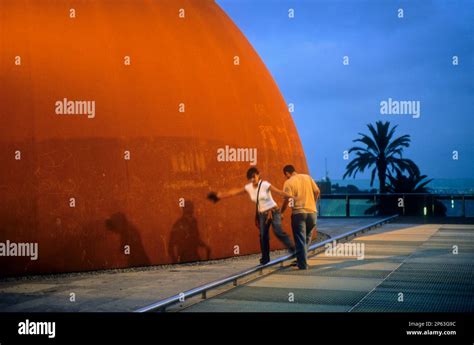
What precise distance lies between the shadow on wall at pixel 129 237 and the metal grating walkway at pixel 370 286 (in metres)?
2.74

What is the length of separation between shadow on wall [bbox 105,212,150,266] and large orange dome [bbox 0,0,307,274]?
0.06ft

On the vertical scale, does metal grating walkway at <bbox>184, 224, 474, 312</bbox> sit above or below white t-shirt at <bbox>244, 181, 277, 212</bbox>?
below

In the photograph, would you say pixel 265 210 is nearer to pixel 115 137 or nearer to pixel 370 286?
pixel 370 286

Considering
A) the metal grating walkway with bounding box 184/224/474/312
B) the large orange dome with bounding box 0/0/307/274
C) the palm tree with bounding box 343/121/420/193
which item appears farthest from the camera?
the palm tree with bounding box 343/121/420/193

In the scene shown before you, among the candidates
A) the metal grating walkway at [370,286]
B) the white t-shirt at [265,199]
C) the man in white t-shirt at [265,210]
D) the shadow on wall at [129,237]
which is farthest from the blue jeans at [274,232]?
the shadow on wall at [129,237]

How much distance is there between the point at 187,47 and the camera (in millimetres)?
11797

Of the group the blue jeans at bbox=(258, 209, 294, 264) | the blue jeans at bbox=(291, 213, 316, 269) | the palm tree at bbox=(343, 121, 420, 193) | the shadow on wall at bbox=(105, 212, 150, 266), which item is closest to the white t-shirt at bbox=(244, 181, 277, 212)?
the blue jeans at bbox=(258, 209, 294, 264)

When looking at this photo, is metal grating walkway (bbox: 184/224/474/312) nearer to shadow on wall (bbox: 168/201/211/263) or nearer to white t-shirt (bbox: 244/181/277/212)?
white t-shirt (bbox: 244/181/277/212)

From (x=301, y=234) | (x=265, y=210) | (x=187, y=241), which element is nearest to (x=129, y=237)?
(x=187, y=241)

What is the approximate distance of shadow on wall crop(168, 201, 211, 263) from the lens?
1077 centimetres

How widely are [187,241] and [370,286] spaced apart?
4182 millimetres

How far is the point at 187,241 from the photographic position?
10930 millimetres
